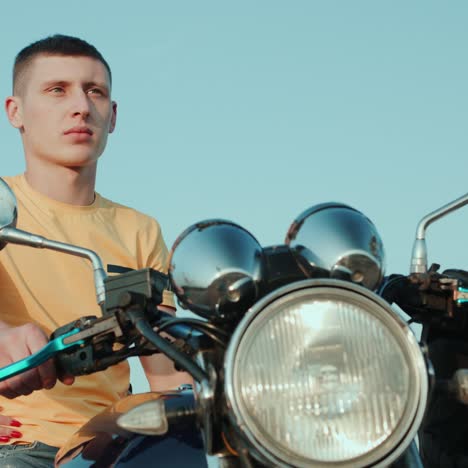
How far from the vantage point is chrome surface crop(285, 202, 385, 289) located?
5.01ft

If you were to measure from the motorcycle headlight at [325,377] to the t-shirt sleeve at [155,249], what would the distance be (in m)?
1.80

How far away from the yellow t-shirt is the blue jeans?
7 centimetres

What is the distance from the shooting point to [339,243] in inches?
60.5

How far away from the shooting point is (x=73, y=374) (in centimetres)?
165

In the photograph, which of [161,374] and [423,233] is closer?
[423,233]

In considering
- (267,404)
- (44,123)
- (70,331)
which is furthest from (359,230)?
(44,123)

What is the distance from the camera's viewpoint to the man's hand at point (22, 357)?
5.46 feet

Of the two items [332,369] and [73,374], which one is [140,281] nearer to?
[73,374]

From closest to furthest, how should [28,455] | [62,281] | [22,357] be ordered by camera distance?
1. [22,357]
2. [28,455]
3. [62,281]

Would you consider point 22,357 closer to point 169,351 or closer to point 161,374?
point 169,351

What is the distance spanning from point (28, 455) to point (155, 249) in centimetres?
117

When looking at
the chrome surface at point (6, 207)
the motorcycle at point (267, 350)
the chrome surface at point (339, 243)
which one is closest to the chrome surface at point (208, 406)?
the motorcycle at point (267, 350)

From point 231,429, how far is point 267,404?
9 centimetres

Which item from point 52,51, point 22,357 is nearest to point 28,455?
point 22,357
